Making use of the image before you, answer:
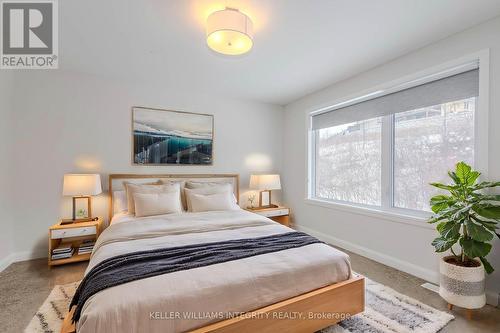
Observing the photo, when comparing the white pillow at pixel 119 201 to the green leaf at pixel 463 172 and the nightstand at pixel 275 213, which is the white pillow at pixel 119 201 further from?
the green leaf at pixel 463 172

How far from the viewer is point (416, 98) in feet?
8.34

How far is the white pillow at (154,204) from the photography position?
2.80 meters

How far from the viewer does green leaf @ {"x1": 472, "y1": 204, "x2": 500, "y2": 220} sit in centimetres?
171

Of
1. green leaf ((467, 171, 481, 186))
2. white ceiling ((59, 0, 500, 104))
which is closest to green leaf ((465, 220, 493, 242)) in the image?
green leaf ((467, 171, 481, 186))

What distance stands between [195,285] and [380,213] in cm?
247

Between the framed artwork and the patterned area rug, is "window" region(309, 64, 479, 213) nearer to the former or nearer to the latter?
the patterned area rug

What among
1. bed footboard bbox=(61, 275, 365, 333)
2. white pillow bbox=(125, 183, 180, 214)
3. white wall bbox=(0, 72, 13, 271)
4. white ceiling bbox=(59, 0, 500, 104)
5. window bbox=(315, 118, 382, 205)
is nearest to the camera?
bed footboard bbox=(61, 275, 365, 333)

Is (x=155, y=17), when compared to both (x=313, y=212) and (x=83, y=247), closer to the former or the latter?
(x=83, y=247)

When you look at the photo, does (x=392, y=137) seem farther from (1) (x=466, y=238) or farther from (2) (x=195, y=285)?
(2) (x=195, y=285)

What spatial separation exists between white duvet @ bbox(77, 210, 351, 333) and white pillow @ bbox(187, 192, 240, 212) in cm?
84

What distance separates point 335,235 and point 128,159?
3278 mm

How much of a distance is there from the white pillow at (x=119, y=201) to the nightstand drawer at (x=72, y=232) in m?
0.36

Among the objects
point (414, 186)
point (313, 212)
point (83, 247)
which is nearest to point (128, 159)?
point (83, 247)

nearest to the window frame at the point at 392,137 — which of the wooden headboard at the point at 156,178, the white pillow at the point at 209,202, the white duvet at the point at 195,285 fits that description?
the wooden headboard at the point at 156,178
